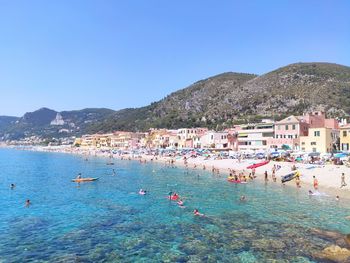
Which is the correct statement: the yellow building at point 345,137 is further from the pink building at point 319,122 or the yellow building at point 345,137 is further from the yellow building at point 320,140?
the pink building at point 319,122

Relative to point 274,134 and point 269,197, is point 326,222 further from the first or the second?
point 274,134

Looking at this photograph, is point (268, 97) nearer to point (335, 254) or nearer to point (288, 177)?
point (288, 177)

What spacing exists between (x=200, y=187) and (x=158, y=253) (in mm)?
24735

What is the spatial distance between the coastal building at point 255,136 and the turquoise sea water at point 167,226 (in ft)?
129

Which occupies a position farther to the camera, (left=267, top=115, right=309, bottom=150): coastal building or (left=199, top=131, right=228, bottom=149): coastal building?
(left=199, top=131, right=228, bottom=149): coastal building

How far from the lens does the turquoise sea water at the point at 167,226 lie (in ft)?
55.7

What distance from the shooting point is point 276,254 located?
16.7 metres

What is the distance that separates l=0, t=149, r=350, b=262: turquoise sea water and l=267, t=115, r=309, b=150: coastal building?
33.4 metres

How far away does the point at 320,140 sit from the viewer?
61844mm

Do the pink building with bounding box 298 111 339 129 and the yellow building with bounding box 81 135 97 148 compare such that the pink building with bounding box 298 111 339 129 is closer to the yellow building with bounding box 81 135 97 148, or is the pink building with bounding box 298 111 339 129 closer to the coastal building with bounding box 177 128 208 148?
the coastal building with bounding box 177 128 208 148

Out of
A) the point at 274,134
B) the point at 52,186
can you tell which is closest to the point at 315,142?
the point at 274,134

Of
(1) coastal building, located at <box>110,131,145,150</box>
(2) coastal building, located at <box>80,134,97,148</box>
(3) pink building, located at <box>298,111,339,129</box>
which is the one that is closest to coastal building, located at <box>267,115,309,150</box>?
(3) pink building, located at <box>298,111,339,129</box>

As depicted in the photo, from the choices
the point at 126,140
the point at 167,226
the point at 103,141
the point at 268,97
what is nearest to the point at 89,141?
the point at 103,141

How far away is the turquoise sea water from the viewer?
17.0m
